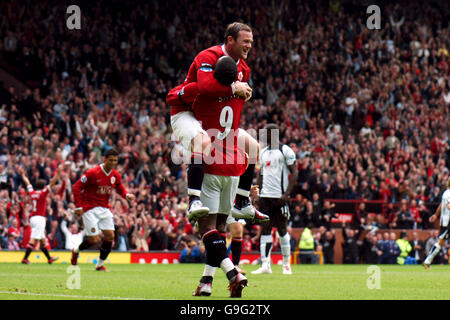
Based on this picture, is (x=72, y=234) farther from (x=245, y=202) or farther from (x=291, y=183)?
(x=245, y=202)

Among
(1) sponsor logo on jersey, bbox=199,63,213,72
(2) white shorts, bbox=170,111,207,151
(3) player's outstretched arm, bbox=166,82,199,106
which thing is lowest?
(2) white shorts, bbox=170,111,207,151

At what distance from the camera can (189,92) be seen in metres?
8.66

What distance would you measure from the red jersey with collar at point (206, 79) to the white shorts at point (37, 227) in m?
12.6

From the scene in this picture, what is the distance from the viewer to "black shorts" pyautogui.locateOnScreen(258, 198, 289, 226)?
1656 cm

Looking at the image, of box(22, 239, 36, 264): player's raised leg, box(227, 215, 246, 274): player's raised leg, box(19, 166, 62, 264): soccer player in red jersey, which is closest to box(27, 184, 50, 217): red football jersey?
box(19, 166, 62, 264): soccer player in red jersey

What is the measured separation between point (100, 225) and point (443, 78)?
2275cm

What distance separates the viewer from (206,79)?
8.30 metres

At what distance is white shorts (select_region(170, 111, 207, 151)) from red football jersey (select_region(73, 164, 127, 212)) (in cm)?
791

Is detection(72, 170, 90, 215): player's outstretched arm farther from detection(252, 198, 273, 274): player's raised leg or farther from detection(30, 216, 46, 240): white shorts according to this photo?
detection(30, 216, 46, 240): white shorts

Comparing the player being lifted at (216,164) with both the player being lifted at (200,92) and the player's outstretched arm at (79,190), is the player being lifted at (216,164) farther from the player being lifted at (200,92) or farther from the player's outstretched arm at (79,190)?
the player's outstretched arm at (79,190)

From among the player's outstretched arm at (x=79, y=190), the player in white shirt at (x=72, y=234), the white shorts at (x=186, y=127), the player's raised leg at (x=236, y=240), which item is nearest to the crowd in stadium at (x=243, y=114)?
the player in white shirt at (x=72, y=234)

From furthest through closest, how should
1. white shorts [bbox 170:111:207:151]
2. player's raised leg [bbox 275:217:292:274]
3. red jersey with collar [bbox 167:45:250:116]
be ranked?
player's raised leg [bbox 275:217:292:274]
white shorts [bbox 170:111:207:151]
red jersey with collar [bbox 167:45:250:116]

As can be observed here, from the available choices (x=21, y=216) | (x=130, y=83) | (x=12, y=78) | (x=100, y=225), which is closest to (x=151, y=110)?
(x=130, y=83)

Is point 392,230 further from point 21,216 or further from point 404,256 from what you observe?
point 21,216
